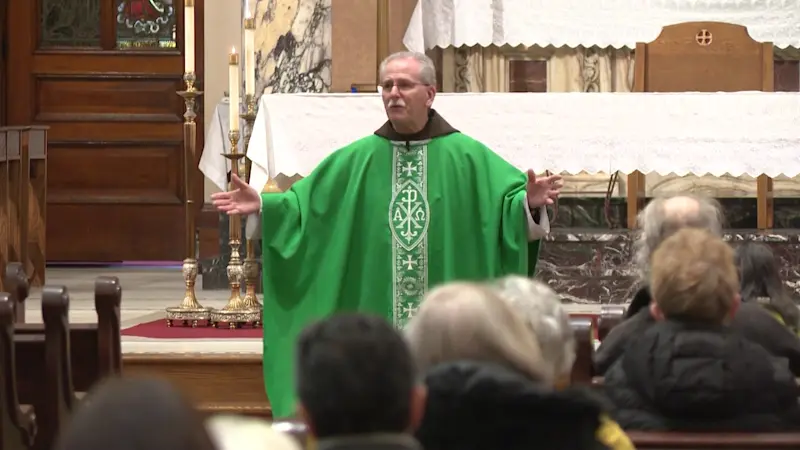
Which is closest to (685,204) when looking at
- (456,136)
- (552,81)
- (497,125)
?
(456,136)

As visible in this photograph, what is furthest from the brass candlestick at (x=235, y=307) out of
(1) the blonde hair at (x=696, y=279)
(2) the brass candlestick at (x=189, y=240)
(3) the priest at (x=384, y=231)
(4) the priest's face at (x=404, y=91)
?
(1) the blonde hair at (x=696, y=279)

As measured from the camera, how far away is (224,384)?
18.2 feet

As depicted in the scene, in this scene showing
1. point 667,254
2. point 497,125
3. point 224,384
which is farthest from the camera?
point 497,125

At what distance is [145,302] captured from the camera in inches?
310

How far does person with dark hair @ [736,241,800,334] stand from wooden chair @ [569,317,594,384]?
0.63 metres

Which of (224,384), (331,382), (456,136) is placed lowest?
(224,384)

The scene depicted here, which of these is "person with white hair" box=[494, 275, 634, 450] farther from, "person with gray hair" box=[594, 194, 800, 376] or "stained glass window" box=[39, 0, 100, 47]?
"stained glass window" box=[39, 0, 100, 47]

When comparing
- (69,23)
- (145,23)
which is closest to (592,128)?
(145,23)

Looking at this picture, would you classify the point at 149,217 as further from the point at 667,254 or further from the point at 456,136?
the point at 667,254

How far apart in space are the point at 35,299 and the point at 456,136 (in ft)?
11.9

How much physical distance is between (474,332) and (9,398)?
5.76 ft

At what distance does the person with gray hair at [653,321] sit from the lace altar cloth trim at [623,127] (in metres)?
3.18

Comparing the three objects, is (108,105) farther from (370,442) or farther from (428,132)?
(370,442)

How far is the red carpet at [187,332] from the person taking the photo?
6066 millimetres
